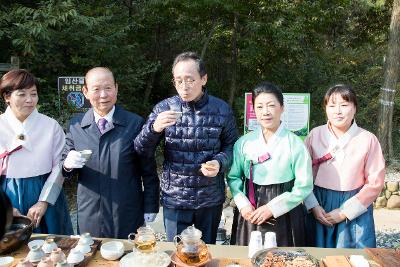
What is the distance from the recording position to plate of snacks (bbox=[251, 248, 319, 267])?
2.17 m

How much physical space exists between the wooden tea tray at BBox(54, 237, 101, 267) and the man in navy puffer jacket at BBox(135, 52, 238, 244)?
769 mm

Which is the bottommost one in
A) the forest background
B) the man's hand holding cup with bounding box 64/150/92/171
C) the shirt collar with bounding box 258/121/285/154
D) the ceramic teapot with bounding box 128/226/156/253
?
the ceramic teapot with bounding box 128/226/156/253

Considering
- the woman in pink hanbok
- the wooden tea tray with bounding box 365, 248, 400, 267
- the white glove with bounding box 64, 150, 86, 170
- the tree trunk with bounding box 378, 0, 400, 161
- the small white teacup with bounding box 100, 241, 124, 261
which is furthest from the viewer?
the tree trunk with bounding box 378, 0, 400, 161

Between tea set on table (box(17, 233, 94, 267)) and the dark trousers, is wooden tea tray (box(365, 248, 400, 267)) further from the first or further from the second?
tea set on table (box(17, 233, 94, 267))

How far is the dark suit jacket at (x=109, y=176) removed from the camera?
3.01 meters

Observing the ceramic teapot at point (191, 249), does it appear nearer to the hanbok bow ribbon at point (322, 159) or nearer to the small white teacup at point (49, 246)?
the small white teacup at point (49, 246)

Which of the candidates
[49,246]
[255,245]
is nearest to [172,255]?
[255,245]

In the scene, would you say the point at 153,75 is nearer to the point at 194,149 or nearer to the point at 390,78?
the point at 390,78

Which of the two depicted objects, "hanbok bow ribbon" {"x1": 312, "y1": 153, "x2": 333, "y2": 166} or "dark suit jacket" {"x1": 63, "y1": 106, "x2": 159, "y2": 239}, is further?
"hanbok bow ribbon" {"x1": 312, "y1": 153, "x2": 333, "y2": 166}

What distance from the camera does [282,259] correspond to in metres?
2.23

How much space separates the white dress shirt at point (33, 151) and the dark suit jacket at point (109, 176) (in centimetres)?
17

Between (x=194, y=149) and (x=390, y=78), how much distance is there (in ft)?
21.6

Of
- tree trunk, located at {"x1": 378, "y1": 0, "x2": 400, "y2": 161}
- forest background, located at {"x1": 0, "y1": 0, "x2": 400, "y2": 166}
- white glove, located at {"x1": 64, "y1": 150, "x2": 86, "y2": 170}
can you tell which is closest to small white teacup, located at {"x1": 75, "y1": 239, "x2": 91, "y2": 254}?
white glove, located at {"x1": 64, "y1": 150, "x2": 86, "y2": 170}

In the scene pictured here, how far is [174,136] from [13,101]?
126cm
